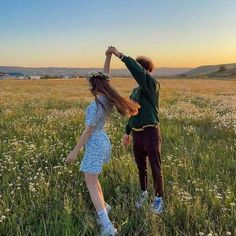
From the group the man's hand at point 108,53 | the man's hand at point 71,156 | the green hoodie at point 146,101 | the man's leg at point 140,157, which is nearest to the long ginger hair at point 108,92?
the man's hand at point 108,53

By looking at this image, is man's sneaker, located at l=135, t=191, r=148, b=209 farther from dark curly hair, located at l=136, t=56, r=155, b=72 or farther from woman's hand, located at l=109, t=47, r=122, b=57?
woman's hand, located at l=109, t=47, r=122, b=57

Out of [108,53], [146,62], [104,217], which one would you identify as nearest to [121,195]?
[104,217]

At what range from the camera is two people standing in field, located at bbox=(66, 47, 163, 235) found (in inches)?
214

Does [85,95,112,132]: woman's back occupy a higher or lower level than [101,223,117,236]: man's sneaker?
higher

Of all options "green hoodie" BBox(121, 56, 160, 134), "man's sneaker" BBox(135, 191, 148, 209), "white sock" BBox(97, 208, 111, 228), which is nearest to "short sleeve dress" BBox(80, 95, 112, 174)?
"white sock" BBox(97, 208, 111, 228)

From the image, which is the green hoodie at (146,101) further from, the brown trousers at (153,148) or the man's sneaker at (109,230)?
the man's sneaker at (109,230)

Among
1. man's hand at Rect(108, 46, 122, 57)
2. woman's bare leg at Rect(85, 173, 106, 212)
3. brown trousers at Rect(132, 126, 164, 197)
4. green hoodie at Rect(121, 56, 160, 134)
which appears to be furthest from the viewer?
brown trousers at Rect(132, 126, 164, 197)

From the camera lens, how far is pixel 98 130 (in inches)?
221

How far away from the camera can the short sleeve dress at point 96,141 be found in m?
5.47

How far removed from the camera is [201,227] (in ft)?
18.2

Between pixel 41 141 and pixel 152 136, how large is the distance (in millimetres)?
4692

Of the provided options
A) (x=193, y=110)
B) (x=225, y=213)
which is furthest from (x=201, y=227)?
(x=193, y=110)

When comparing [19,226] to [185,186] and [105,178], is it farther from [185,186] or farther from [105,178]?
[185,186]

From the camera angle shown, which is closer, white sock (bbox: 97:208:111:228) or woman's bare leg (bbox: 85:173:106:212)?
white sock (bbox: 97:208:111:228)
